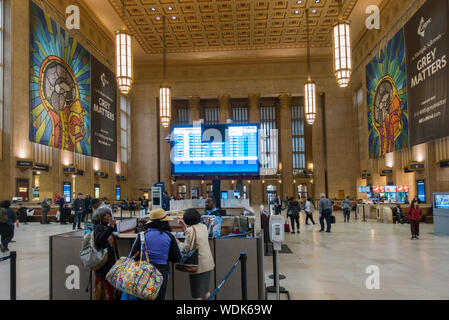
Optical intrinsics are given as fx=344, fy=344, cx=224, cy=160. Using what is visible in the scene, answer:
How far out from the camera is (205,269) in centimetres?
385

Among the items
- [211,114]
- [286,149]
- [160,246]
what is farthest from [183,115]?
[160,246]

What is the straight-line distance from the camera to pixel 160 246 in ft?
11.0

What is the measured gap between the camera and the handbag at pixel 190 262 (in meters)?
3.79

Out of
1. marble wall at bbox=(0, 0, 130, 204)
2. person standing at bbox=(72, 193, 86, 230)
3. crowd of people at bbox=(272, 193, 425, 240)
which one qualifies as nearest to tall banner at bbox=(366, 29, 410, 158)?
crowd of people at bbox=(272, 193, 425, 240)

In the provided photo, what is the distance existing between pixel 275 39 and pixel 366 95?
345 inches

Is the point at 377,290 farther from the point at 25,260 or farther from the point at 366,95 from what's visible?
the point at 366,95

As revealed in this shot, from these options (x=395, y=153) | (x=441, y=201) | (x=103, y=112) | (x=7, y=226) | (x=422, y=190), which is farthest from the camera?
(x=103, y=112)

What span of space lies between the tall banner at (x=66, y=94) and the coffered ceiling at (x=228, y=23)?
434 cm

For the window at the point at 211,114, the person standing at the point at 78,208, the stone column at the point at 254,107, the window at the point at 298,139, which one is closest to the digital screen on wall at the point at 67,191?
the person standing at the point at 78,208

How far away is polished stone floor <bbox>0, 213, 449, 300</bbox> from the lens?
518 cm

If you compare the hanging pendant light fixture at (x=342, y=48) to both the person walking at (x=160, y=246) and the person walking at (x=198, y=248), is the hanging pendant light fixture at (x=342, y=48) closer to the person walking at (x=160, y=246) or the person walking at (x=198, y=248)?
the person walking at (x=198, y=248)

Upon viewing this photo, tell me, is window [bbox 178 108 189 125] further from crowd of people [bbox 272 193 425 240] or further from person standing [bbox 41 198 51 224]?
crowd of people [bbox 272 193 425 240]

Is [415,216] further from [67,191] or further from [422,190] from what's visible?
[67,191]

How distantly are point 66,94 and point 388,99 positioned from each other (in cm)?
1964
